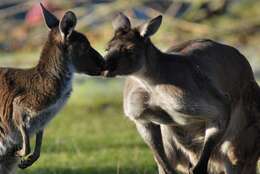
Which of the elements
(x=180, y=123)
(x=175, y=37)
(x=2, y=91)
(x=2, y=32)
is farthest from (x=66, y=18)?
(x=2, y=32)

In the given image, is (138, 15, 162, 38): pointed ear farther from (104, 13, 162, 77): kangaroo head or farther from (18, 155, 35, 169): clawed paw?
(18, 155, 35, 169): clawed paw

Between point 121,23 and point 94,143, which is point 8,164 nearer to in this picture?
point 121,23

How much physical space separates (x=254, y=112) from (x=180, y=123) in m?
0.79

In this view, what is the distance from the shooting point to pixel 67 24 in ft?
19.5

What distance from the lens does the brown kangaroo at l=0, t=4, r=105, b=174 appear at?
6035 millimetres

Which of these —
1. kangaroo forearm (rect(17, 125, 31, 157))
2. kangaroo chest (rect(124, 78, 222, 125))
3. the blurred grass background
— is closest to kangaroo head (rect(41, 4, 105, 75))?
kangaroo chest (rect(124, 78, 222, 125))

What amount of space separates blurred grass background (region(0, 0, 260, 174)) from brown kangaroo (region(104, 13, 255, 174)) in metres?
2.75

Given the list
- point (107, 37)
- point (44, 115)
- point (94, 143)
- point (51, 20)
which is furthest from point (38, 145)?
point (107, 37)

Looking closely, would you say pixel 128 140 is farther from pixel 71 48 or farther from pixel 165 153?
pixel 71 48

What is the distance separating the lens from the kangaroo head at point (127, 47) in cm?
604

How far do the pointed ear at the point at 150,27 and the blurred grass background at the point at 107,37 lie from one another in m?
3.33

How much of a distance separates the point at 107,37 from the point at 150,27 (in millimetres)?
7718

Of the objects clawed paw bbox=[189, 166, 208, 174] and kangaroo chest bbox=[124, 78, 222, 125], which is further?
clawed paw bbox=[189, 166, 208, 174]

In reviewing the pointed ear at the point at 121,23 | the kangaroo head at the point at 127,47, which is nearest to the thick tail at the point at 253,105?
the kangaroo head at the point at 127,47
